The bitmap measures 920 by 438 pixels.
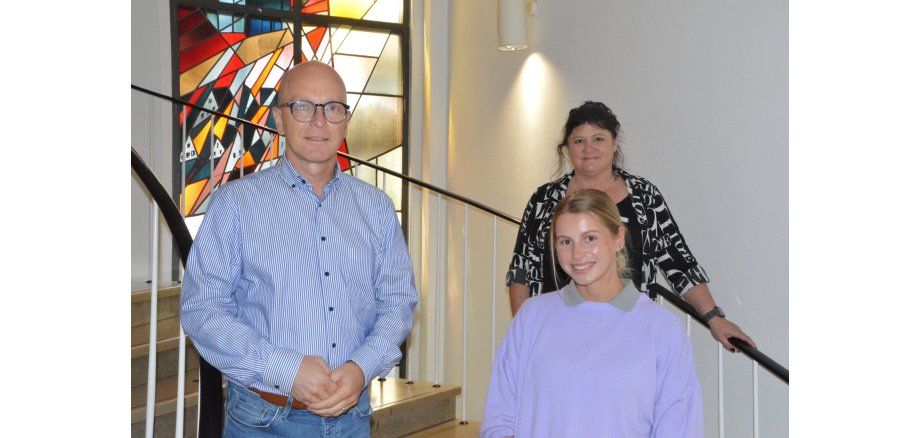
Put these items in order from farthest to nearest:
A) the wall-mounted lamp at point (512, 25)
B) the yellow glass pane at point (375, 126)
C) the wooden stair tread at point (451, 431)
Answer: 1. the yellow glass pane at point (375, 126)
2. the wall-mounted lamp at point (512, 25)
3. the wooden stair tread at point (451, 431)

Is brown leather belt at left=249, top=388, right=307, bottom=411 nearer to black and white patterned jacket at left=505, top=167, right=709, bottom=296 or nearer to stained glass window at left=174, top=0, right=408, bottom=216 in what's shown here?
black and white patterned jacket at left=505, top=167, right=709, bottom=296

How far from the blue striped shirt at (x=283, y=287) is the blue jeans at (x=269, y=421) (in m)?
0.05

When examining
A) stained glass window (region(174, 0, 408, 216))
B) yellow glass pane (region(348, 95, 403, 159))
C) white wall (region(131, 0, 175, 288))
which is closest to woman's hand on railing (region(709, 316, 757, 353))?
stained glass window (region(174, 0, 408, 216))

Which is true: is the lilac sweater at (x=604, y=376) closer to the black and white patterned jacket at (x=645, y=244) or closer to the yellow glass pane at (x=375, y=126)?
the black and white patterned jacket at (x=645, y=244)

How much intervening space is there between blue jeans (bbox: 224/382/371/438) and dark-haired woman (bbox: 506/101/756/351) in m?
0.93

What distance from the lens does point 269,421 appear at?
1.91 metres

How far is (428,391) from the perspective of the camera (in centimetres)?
416

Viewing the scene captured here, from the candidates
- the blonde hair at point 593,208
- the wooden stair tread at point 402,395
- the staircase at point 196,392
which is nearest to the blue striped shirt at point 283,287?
the blonde hair at point 593,208

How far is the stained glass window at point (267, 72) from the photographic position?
6.01 meters

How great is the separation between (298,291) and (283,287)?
3cm
